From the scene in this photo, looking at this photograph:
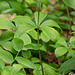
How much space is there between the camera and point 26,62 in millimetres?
1100

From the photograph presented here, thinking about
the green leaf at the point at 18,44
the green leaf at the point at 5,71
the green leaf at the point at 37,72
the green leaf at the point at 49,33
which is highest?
the green leaf at the point at 49,33

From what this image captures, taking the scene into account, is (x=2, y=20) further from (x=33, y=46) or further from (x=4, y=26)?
(x=33, y=46)

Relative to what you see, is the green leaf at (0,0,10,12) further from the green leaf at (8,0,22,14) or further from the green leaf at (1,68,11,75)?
the green leaf at (1,68,11,75)

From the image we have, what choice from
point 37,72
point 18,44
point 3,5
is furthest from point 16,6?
point 37,72

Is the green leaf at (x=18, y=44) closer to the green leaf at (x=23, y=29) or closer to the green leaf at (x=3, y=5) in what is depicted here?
the green leaf at (x=23, y=29)

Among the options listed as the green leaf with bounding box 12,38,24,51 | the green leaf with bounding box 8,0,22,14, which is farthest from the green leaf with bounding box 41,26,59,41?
the green leaf with bounding box 8,0,22,14

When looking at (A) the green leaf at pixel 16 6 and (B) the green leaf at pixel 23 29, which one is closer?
(B) the green leaf at pixel 23 29

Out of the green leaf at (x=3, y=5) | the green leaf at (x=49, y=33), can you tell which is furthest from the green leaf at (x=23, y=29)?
the green leaf at (x=3, y=5)

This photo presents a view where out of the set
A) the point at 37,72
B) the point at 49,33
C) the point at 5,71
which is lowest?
the point at 37,72

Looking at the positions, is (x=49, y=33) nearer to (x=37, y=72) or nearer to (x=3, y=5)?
(x=37, y=72)

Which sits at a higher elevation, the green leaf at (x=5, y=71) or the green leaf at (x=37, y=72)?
the green leaf at (x=5, y=71)

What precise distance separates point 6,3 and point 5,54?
2.81 ft

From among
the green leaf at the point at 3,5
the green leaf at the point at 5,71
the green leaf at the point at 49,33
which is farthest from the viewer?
the green leaf at the point at 3,5

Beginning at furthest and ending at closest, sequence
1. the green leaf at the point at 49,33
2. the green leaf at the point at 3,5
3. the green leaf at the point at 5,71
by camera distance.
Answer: the green leaf at the point at 3,5 → the green leaf at the point at 49,33 → the green leaf at the point at 5,71
